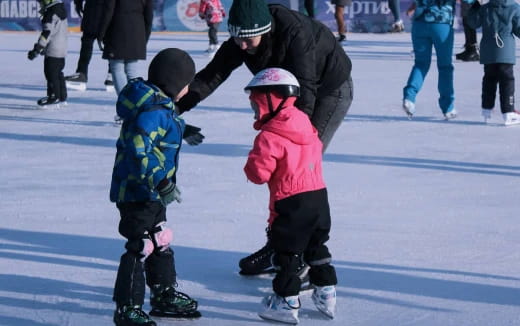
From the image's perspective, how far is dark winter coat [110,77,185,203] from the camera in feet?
12.3

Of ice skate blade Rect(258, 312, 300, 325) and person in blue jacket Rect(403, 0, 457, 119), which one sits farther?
person in blue jacket Rect(403, 0, 457, 119)

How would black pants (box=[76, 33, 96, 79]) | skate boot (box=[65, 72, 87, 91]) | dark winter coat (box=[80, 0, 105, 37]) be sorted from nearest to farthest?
1. dark winter coat (box=[80, 0, 105, 37])
2. black pants (box=[76, 33, 96, 79])
3. skate boot (box=[65, 72, 87, 91])

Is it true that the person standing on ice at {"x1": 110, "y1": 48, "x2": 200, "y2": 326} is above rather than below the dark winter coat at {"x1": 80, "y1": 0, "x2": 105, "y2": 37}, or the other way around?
above

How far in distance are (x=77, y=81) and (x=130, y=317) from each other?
26.1 feet

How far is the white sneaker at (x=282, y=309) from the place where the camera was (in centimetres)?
399

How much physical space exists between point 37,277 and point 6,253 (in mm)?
473

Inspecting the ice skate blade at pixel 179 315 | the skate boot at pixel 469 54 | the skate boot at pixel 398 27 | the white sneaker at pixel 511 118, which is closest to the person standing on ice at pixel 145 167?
the ice skate blade at pixel 179 315

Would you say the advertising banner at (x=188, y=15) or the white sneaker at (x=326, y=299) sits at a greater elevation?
the white sneaker at (x=326, y=299)

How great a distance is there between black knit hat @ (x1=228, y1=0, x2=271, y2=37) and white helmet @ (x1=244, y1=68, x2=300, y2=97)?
22 cm

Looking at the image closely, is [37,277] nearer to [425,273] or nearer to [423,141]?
[425,273]

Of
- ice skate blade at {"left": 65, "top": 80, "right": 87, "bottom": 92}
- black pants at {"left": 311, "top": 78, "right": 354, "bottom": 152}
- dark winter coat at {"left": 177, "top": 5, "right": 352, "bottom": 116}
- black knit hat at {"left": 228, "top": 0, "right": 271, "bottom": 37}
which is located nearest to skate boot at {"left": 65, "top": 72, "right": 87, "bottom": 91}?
ice skate blade at {"left": 65, "top": 80, "right": 87, "bottom": 92}

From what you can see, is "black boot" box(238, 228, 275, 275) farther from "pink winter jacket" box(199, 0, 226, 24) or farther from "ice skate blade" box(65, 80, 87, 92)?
"pink winter jacket" box(199, 0, 226, 24)

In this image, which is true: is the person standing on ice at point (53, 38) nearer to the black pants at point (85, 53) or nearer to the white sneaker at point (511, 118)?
the black pants at point (85, 53)

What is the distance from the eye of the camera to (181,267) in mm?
4773
